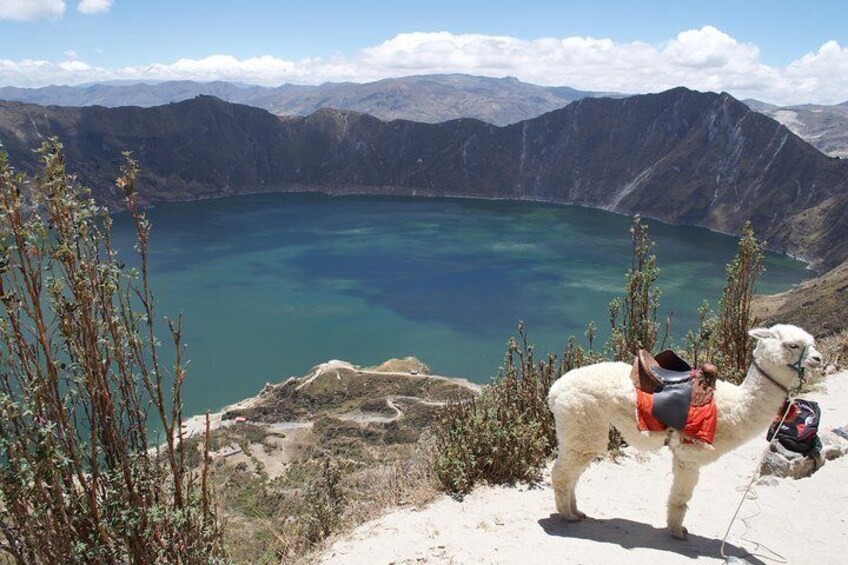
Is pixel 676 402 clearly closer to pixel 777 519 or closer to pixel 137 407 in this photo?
pixel 777 519

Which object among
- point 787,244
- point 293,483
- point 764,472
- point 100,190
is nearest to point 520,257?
point 787,244

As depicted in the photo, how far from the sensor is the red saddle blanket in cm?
558

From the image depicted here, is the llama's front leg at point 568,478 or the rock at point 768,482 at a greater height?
the llama's front leg at point 568,478

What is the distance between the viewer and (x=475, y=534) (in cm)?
594

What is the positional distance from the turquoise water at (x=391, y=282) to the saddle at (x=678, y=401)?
3562 centimetres

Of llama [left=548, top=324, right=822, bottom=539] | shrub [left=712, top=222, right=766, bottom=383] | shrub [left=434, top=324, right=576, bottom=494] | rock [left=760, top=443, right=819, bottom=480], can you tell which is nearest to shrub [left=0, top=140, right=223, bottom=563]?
shrub [left=434, top=324, right=576, bottom=494]

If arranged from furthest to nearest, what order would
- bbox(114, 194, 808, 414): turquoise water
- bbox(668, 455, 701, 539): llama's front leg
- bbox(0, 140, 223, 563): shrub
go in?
bbox(114, 194, 808, 414): turquoise water, bbox(668, 455, 701, 539): llama's front leg, bbox(0, 140, 223, 563): shrub

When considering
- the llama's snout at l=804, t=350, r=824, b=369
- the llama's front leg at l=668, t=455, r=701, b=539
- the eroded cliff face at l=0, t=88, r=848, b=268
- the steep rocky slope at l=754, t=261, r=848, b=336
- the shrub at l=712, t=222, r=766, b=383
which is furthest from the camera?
the eroded cliff face at l=0, t=88, r=848, b=268

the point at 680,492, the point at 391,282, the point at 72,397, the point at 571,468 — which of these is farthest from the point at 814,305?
the point at 72,397

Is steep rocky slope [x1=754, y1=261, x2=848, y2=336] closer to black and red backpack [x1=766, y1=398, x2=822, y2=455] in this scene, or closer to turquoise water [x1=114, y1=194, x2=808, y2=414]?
turquoise water [x1=114, y1=194, x2=808, y2=414]

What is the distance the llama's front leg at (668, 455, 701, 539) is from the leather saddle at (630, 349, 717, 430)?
20.2 inches

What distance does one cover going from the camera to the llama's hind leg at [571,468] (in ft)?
20.0

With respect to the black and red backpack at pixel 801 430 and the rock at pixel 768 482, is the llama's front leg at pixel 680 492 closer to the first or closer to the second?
the black and red backpack at pixel 801 430

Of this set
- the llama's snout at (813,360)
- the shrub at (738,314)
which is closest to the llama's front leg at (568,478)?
the llama's snout at (813,360)
